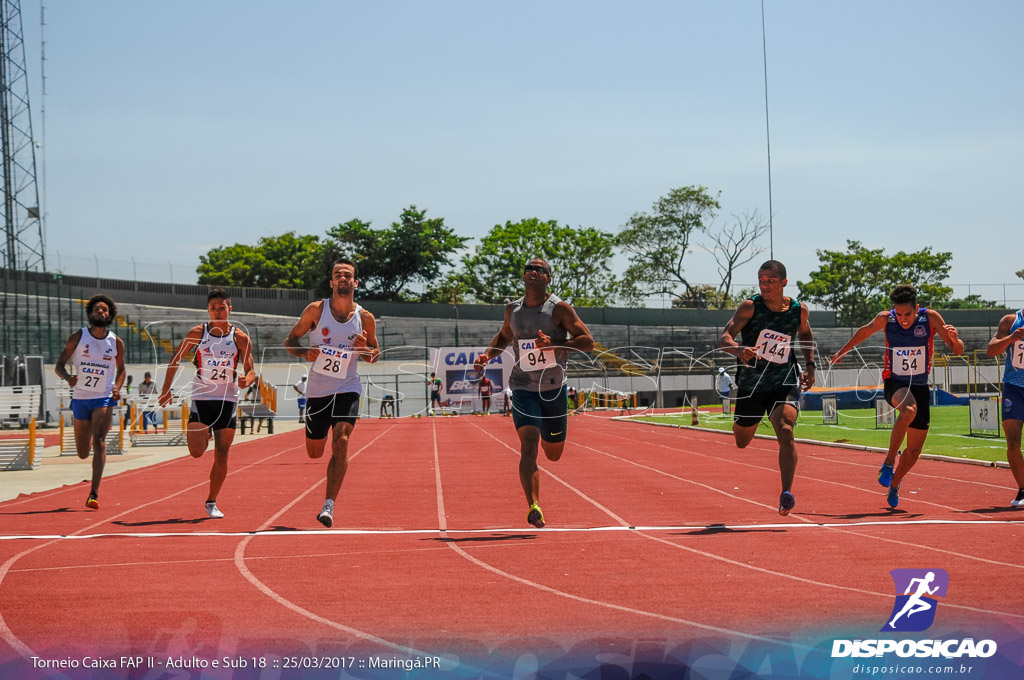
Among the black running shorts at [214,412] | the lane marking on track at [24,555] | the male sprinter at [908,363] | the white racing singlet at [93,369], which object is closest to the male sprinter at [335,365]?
the black running shorts at [214,412]

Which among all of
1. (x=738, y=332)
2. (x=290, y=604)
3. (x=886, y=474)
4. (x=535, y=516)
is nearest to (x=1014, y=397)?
(x=886, y=474)

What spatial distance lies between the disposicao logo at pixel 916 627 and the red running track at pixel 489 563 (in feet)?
0.30

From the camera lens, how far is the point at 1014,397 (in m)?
9.26

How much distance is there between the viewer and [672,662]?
3975 mm

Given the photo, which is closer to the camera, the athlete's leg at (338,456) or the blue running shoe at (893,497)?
the athlete's leg at (338,456)

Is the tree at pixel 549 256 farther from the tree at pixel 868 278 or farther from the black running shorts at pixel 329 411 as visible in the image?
the black running shorts at pixel 329 411

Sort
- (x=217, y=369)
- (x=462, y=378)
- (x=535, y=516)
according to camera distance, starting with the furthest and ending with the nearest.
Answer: (x=462, y=378)
(x=217, y=369)
(x=535, y=516)

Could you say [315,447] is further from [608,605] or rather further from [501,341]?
[608,605]

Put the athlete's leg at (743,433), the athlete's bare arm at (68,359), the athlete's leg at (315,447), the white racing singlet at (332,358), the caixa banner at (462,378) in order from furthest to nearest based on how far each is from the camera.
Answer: the caixa banner at (462,378) < the athlete's bare arm at (68,359) < the athlete's leg at (743,433) < the athlete's leg at (315,447) < the white racing singlet at (332,358)

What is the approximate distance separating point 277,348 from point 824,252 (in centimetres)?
4597

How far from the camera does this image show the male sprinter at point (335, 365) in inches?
320

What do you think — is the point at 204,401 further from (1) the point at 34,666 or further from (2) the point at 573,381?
(2) the point at 573,381

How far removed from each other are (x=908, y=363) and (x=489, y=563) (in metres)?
4.80

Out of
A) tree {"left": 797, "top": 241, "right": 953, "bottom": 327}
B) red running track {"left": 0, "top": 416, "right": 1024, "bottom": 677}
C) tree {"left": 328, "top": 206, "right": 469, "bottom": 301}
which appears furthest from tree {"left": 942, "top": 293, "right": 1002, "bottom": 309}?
red running track {"left": 0, "top": 416, "right": 1024, "bottom": 677}
